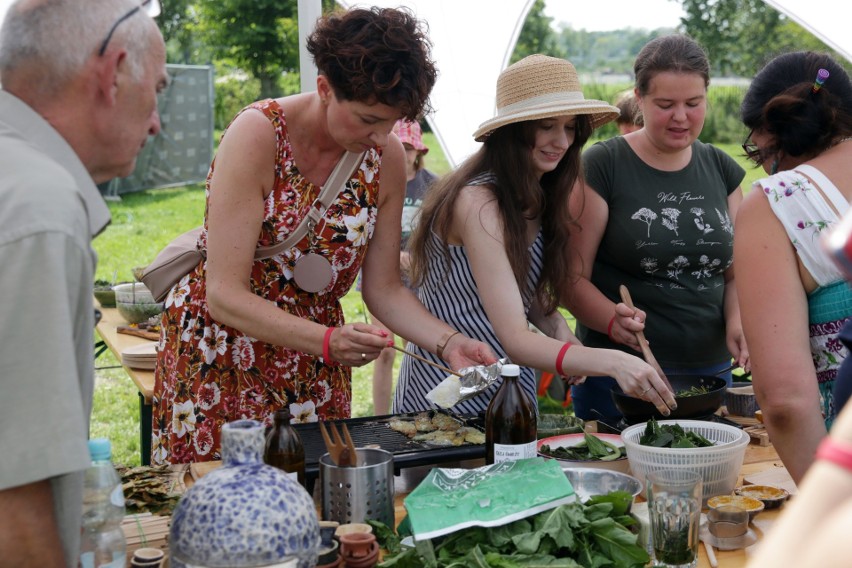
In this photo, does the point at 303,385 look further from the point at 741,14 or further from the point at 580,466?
the point at 741,14

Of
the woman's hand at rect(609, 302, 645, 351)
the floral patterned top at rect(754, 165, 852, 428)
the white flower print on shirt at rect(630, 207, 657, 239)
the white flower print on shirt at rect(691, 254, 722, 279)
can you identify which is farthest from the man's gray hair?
the white flower print on shirt at rect(691, 254, 722, 279)

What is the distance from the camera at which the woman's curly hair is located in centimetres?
229

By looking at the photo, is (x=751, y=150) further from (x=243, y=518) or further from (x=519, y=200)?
(x=243, y=518)

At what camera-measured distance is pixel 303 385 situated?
8.64 feet

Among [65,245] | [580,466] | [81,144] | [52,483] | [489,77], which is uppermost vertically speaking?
[489,77]

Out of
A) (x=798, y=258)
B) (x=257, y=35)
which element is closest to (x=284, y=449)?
(x=798, y=258)

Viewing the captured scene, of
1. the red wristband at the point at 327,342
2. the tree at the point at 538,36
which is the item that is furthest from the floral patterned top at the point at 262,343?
the tree at the point at 538,36

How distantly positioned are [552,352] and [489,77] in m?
3.31

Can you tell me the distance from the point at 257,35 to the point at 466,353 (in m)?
14.4

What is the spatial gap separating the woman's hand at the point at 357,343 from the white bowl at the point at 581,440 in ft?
1.51

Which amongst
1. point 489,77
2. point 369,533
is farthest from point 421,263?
point 489,77

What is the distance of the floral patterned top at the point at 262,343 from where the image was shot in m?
2.54

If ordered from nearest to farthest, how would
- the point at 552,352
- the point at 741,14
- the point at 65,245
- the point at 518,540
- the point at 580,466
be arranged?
1. the point at 65,245
2. the point at 518,540
3. the point at 580,466
4. the point at 552,352
5. the point at 741,14

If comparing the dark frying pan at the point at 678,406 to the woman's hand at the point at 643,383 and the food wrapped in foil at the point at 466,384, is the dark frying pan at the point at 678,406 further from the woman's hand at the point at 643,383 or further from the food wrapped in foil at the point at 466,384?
the food wrapped in foil at the point at 466,384
